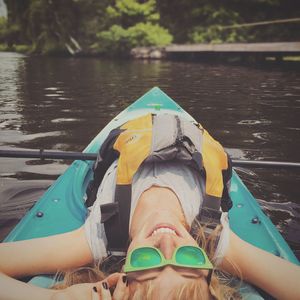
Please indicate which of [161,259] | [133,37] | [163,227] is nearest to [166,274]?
[161,259]

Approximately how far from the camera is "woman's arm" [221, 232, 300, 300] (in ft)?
5.28

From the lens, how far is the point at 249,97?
27.9 feet

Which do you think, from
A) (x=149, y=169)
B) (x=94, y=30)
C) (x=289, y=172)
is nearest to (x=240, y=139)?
(x=289, y=172)

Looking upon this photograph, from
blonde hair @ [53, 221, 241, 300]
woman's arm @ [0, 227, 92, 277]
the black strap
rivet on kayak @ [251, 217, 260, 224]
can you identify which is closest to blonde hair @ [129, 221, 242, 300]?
blonde hair @ [53, 221, 241, 300]

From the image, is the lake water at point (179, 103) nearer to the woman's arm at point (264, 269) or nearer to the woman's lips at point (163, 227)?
the woman's arm at point (264, 269)

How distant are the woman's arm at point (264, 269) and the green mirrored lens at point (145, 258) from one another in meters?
0.53

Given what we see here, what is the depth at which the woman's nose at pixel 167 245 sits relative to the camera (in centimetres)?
145

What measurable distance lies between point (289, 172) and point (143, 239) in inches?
116

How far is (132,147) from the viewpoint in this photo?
217 centimetres

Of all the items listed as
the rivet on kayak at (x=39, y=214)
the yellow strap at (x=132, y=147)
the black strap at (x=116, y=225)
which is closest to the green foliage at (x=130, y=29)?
the yellow strap at (x=132, y=147)

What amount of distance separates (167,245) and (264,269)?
529mm

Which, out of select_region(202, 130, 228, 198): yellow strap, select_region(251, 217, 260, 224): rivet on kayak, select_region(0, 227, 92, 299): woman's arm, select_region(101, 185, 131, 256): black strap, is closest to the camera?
select_region(0, 227, 92, 299): woman's arm

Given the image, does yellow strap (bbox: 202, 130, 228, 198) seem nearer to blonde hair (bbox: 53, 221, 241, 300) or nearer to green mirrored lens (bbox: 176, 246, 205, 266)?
blonde hair (bbox: 53, 221, 241, 300)

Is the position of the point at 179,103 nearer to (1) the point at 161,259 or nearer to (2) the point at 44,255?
(2) the point at 44,255
